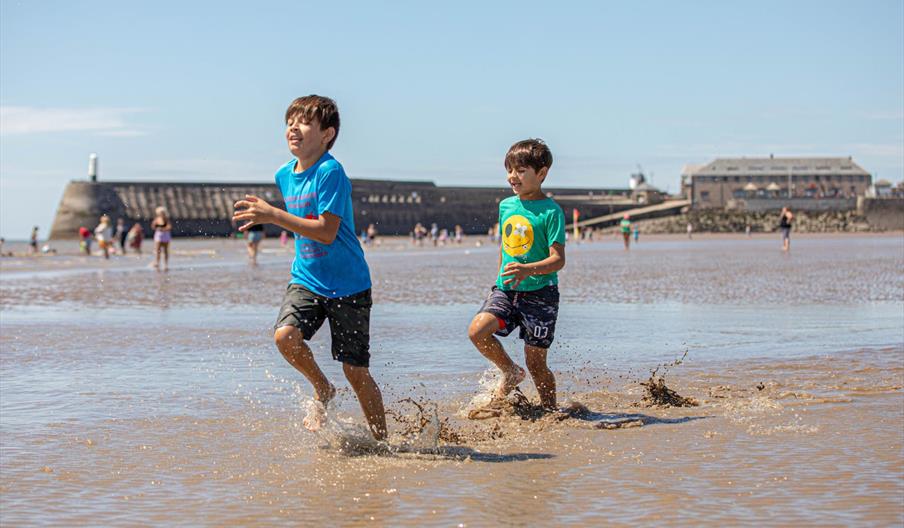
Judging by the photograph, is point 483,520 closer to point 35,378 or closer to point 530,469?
point 530,469

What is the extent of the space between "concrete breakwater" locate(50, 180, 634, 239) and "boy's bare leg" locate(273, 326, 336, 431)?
82.4m

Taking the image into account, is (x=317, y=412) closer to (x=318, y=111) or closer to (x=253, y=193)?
(x=318, y=111)

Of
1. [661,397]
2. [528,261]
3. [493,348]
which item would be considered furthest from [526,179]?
[661,397]

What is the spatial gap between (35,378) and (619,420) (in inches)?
151

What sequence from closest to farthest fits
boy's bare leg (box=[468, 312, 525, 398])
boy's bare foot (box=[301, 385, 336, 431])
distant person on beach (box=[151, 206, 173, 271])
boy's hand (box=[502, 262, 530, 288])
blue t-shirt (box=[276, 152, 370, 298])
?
blue t-shirt (box=[276, 152, 370, 298]) → boy's bare foot (box=[301, 385, 336, 431]) → boy's hand (box=[502, 262, 530, 288]) → boy's bare leg (box=[468, 312, 525, 398]) → distant person on beach (box=[151, 206, 173, 271])

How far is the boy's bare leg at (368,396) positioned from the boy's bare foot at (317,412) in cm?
22

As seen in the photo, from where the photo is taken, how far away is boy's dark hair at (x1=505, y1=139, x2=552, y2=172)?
5656 mm

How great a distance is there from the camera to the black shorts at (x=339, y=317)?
15.5ft

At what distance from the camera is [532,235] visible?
5637mm

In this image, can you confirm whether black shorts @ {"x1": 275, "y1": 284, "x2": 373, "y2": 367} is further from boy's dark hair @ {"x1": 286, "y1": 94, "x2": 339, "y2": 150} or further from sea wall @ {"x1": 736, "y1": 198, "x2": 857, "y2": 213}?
sea wall @ {"x1": 736, "y1": 198, "x2": 857, "y2": 213}

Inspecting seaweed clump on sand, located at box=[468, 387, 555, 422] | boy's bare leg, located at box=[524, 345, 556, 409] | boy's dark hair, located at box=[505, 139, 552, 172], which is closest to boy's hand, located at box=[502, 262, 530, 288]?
boy's bare leg, located at box=[524, 345, 556, 409]

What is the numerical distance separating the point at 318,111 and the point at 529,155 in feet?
4.42

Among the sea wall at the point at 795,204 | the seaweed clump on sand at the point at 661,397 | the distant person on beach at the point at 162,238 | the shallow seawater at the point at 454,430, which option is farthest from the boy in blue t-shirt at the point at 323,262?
the sea wall at the point at 795,204

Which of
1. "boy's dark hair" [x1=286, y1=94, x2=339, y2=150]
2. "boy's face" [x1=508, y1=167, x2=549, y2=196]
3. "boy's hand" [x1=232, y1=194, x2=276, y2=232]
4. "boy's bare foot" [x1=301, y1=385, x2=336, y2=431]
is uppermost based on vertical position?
"boy's dark hair" [x1=286, y1=94, x2=339, y2=150]
